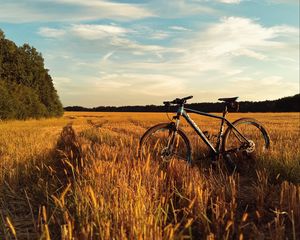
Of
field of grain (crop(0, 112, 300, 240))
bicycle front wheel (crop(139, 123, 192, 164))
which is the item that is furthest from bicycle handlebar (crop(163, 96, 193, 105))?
field of grain (crop(0, 112, 300, 240))

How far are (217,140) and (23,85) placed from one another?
49437mm

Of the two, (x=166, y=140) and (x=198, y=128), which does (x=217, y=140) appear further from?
(x=166, y=140)

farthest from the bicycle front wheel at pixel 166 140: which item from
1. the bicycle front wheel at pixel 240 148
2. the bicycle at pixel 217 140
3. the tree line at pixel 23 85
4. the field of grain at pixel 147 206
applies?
the tree line at pixel 23 85

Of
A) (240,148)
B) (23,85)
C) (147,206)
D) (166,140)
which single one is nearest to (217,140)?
(240,148)

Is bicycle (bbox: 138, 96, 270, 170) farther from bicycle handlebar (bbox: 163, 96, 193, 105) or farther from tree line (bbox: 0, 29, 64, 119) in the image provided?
tree line (bbox: 0, 29, 64, 119)

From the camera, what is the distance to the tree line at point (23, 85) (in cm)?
4489

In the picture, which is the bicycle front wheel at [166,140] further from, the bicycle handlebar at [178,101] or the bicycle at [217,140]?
the bicycle handlebar at [178,101]

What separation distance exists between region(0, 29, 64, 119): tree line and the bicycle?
3691 centimetres

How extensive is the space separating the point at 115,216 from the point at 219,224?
0.88 metres

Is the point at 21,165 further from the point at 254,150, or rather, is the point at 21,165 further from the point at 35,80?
the point at 35,80

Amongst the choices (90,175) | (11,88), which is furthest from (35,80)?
(90,175)

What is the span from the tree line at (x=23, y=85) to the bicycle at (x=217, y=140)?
121 feet

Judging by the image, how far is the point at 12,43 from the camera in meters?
53.5

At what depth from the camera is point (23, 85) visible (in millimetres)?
54219
